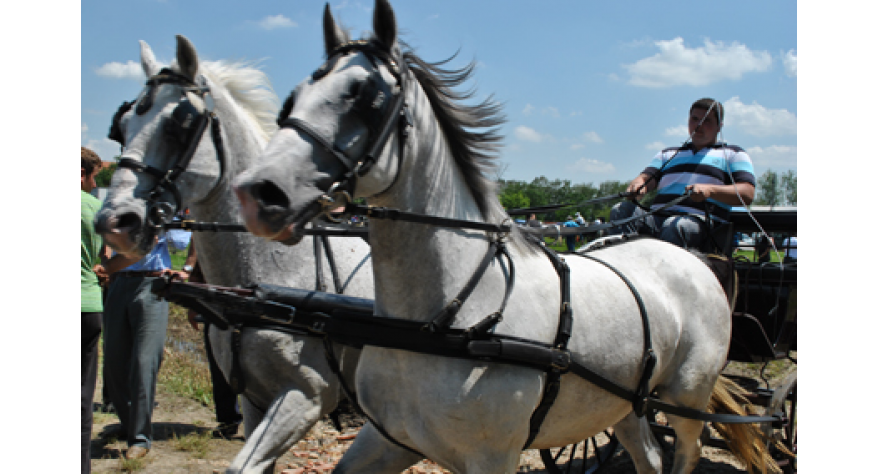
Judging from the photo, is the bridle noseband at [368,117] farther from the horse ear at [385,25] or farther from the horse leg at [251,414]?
the horse leg at [251,414]

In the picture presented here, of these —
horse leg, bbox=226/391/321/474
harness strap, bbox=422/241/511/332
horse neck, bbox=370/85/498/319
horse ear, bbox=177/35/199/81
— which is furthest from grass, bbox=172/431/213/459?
harness strap, bbox=422/241/511/332

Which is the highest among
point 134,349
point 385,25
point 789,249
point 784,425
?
point 385,25

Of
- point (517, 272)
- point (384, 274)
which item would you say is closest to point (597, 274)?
point (517, 272)

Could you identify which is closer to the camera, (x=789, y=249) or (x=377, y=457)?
(x=377, y=457)

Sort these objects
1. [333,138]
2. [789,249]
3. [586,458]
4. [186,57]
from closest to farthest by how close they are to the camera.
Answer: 1. [333,138]
2. [186,57]
3. [586,458]
4. [789,249]

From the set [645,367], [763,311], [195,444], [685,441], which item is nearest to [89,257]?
[195,444]

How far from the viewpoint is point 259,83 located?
3590 mm

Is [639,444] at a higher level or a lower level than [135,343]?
lower

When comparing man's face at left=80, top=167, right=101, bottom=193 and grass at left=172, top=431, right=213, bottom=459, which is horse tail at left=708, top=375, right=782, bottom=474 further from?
man's face at left=80, top=167, right=101, bottom=193

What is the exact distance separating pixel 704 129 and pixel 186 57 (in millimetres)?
3628

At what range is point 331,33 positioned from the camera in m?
2.29

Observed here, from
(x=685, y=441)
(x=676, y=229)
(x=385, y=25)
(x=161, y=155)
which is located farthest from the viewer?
(x=676, y=229)

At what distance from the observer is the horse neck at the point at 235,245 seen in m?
3.23

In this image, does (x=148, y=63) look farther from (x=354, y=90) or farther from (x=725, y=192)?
(x=725, y=192)
